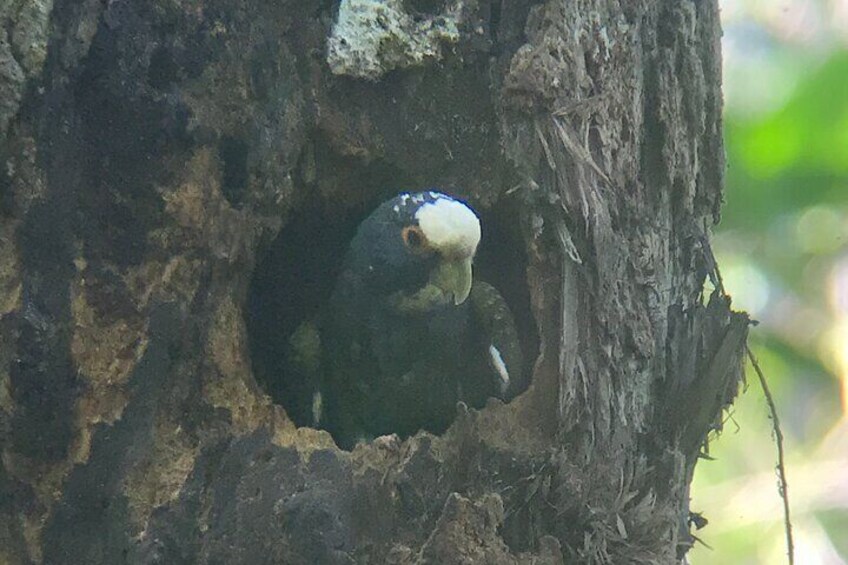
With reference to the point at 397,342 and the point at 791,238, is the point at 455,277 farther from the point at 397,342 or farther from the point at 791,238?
the point at 791,238

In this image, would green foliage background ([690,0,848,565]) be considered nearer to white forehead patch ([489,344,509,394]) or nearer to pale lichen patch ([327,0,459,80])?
white forehead patch ([489,344,509,394])

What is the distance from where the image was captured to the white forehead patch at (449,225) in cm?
294

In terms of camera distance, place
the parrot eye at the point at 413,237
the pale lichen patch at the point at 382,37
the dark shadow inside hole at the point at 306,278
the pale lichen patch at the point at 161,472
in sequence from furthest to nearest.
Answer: the dark shadow inside hole at the point at 306,278 < the parrot eye at the point at 413,237 < the pale lichen patch at the point at 382,37 < the pale lichen patch at the point at 161,472

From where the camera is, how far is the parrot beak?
121 inches

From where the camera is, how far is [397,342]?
3.39 m

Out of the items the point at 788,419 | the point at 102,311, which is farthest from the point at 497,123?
the point at 788,419

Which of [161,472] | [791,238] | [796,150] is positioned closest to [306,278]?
[161,472]

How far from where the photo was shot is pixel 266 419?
2523 mm

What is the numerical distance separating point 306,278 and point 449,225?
1.00 metres

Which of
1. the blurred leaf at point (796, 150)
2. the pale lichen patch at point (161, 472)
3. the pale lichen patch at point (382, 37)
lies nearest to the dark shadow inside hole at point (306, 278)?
the pale lichen patch at point (382, 37)

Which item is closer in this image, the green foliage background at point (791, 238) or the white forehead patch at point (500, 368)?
the white forehead patch at point (500, 368)

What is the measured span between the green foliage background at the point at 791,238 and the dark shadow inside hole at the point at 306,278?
142 cm

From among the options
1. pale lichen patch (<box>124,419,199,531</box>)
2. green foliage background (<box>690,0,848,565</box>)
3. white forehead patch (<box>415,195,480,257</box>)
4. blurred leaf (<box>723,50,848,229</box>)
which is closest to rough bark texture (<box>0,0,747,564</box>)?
pale lichen patch (<box>124,419,199,531</box>)

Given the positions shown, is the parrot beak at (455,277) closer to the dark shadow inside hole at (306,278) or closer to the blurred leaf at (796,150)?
the dark shadow inside hole at (306,278)
